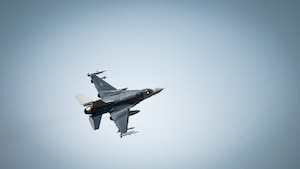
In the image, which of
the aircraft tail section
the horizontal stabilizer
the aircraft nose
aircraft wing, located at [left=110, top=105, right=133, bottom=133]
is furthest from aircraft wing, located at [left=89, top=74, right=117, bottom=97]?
the aircraft nose

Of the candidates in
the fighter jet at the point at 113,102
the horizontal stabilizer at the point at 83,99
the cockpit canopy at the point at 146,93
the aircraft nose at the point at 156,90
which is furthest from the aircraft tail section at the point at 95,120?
the aircraft nose at the point at 156,90

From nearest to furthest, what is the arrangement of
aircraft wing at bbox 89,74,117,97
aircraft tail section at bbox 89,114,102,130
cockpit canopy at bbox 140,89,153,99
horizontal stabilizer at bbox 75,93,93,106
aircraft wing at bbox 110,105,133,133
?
aircraft tail section at bbox 89,114,102,130 < aircraft wing at bbox 110,105,133,133 < horizontal stabilizer at bbox 75,93,93,106 < cockpit canopy at bbox 140,89,153,99 < aircraft wing at bbox 89,74,117,97

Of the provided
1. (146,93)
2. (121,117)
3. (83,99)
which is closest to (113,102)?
(121,117)

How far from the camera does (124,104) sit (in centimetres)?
5450

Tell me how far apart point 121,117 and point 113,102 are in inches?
134

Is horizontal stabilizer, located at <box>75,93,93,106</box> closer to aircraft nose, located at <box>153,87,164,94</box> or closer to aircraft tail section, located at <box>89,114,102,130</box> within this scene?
aircraft tail section, located at <box>89,114,102,130</box>

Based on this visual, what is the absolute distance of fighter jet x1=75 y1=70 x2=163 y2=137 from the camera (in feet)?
169

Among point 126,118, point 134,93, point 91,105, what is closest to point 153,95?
point 134,93

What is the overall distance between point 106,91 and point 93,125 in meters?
8.99

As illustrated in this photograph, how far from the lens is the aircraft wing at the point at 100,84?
5799 cm

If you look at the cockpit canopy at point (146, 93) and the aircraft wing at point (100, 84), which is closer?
the cockpit canopy at point (146, 93)

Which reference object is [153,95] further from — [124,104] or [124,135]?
[124,135]

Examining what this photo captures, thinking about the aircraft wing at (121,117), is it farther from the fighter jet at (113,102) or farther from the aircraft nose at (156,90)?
the aircraft nose at (156,90)

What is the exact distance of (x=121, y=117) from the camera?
5262 cm
